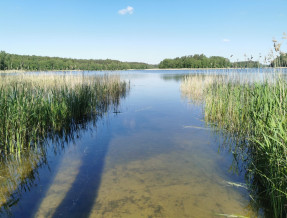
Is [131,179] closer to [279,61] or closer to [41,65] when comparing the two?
[279,61]

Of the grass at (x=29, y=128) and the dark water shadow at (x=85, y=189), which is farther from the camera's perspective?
the grass at (x=29, y=128)

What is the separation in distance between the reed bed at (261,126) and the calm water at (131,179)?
37 centimetres

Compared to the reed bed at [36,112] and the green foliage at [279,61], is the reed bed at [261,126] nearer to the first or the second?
the green foliage at [279,61]

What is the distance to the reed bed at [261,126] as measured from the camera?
226cm

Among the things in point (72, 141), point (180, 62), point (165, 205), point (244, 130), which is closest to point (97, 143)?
point (72, 141)

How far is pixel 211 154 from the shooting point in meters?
4.43

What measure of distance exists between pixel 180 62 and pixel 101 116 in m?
97.9

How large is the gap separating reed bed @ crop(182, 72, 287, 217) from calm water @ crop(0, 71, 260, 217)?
14.6 inches

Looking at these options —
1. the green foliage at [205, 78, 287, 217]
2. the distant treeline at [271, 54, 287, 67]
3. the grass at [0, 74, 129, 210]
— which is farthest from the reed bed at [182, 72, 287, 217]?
the grass at [0, 74, 129, 210]

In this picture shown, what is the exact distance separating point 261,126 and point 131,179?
97.6 inches

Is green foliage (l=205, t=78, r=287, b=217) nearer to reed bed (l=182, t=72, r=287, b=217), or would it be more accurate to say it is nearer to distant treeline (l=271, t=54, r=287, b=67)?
reed bed (l=182, t=72, r=287, b=217)

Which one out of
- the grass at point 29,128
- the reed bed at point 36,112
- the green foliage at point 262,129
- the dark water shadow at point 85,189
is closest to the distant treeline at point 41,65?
the reed bed at point 36,112

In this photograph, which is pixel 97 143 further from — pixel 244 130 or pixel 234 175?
pixel 244 130

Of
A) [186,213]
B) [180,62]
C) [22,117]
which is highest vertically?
[180,62]
